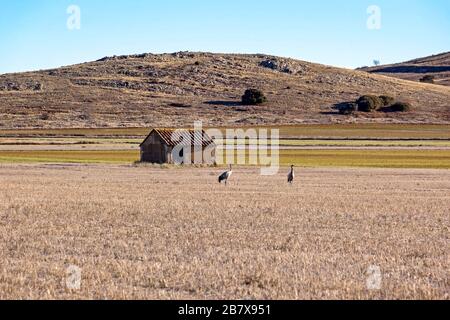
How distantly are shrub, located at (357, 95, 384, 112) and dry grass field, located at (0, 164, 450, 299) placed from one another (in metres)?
96.1

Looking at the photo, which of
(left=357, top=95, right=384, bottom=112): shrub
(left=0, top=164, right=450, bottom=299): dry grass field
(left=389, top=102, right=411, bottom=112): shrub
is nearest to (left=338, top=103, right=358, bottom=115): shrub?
(left=357, top=95, right=384, bottom=112): shrub

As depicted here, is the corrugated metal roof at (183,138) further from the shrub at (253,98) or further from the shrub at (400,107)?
the shrub at (400,107)

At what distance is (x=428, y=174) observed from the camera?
153ft

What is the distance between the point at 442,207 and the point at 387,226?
245 inches

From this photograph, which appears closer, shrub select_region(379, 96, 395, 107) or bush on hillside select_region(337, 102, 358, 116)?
bush on hillside select_region(337, 102, 358, 116)

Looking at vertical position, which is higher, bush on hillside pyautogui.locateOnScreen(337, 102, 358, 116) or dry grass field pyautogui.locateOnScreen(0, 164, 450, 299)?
dry grass field pyautogui.locateOnScreen(0, 164, 450, 299)

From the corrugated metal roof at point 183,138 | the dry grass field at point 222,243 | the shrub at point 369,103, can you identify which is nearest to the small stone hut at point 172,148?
the corrugated metal roof at point 183,138

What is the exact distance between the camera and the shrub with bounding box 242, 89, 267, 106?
5108 inches

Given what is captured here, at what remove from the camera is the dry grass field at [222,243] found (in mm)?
11633

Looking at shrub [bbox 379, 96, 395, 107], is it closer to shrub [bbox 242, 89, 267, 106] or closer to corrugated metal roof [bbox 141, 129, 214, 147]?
shrub [bbox 242, 89, 267, 106]

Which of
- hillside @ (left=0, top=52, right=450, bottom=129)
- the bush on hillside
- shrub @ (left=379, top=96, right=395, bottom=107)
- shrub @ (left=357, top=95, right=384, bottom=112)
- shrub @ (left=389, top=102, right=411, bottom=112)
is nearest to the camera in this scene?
hillside @ (left=0, top=52, right=450, bottom=129)

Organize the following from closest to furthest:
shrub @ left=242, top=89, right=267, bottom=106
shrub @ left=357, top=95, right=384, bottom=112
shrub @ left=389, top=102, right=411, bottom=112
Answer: shrub @ left=357, top=95, right=384, bottom=112 → shrub @ left=389, top=102, right=411, bottom=112 → shrub @ left=242, top=89, right=267, bottom=106
